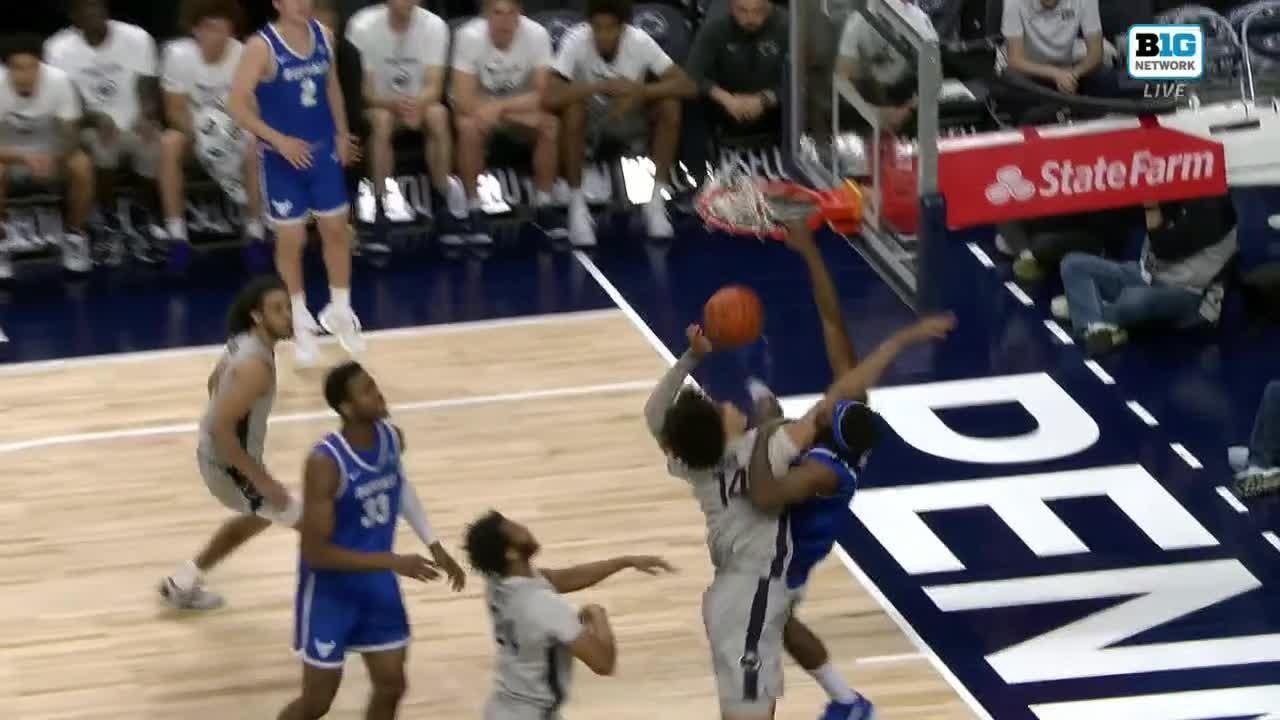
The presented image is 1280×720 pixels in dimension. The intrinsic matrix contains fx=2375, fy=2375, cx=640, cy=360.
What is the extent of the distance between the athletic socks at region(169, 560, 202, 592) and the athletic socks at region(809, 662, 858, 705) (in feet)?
7.72

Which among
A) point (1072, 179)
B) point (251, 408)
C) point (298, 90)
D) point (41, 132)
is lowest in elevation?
point (1072, 179)

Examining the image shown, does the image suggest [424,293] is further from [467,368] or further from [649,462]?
[649,462]

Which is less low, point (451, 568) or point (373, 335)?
point (451, 568)

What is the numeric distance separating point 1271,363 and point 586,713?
172 inches

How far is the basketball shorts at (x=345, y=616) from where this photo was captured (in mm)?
6777

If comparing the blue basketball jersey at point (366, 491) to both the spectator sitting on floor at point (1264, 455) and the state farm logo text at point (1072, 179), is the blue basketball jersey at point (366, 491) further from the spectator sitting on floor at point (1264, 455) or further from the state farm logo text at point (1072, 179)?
the state farm logo text at point (1072, 179)

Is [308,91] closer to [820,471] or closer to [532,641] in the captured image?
[820,471]

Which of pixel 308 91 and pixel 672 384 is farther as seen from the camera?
pixel 308 91

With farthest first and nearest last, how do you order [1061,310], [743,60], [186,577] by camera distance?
[743,60], [1061,310], [186,577]

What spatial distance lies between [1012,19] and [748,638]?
22.4 ft

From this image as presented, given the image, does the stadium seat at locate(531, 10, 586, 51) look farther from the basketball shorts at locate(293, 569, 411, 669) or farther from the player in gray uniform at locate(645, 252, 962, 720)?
the basketball shorts at locate(293, 569, 411, 669)

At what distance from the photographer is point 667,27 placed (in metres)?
13.0

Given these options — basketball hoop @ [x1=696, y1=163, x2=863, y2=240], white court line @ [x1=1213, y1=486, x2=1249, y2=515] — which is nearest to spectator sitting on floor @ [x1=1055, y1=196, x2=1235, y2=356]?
basketball hoop @ [x1=696, y1=163, x2=863, y2=240]

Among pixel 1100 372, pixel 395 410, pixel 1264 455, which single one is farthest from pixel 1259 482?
pixel 395 410
